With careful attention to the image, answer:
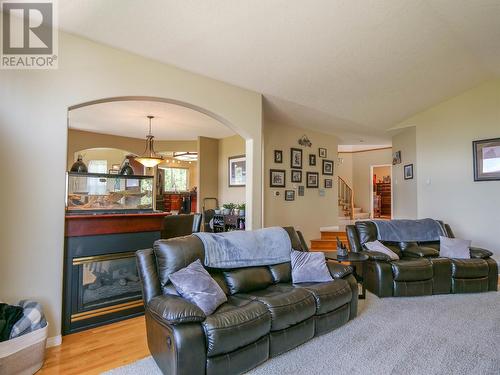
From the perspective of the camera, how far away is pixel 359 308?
138 inches

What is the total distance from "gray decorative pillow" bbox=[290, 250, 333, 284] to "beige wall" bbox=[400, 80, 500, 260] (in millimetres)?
4020

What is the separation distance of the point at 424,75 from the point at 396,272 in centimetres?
310

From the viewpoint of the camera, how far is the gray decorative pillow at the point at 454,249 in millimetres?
4254

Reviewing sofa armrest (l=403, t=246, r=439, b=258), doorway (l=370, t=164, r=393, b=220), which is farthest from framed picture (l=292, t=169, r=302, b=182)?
doorway (l=370, t=164, r=393, b=220)

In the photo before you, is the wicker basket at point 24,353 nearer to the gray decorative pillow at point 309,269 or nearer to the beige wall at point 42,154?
the beige wall at point 42,154

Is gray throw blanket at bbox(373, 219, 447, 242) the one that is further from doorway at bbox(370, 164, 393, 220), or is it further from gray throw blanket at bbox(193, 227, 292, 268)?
doorway at bbox(370, 164, 393, 220)

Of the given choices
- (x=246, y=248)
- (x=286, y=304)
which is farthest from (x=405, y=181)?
(x=286, y=304)

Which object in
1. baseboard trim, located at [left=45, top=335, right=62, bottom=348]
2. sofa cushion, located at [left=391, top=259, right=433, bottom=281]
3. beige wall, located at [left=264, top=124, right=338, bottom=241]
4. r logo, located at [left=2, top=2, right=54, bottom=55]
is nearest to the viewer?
r logo, located at [left=2, top=2, right=54, bottom=55]

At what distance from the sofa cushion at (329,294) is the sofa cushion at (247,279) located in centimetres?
33

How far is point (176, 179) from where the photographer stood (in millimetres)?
13172

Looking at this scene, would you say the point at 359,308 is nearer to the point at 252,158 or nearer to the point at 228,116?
the point at 252,158

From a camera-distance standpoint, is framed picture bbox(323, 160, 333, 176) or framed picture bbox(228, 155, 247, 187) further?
framed picture bbox(323, 160, 333, 176)

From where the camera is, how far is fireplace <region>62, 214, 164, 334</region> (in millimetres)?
2898

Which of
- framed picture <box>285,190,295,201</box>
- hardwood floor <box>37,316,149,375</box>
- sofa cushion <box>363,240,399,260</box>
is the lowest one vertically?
hardwood floor <box>37,316,149,375</box>
